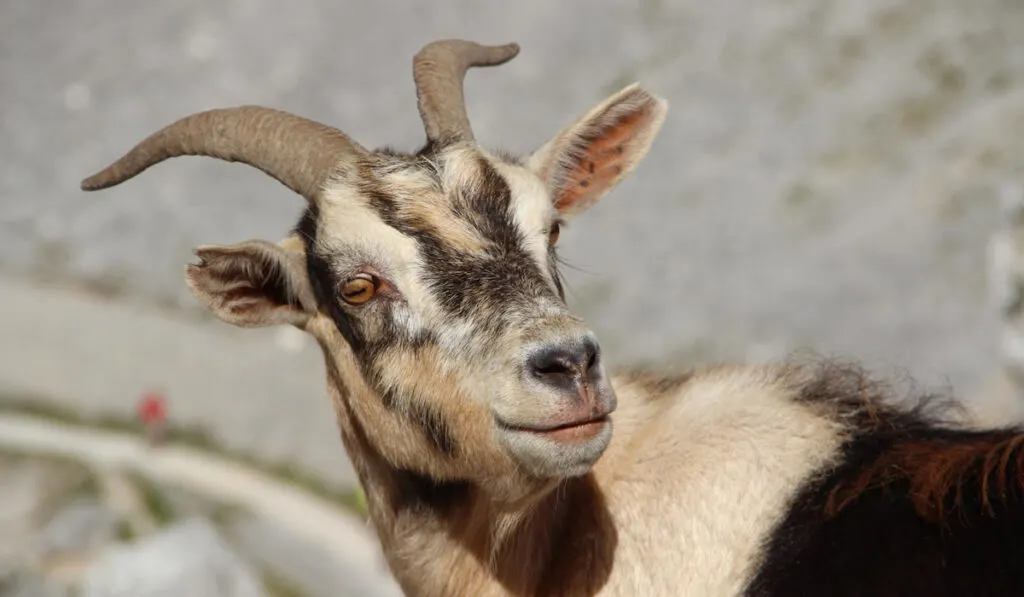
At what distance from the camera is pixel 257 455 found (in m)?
27.6

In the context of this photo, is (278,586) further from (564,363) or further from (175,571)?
(564,363)

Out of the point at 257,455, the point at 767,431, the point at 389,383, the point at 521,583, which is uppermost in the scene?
the point at 389,383

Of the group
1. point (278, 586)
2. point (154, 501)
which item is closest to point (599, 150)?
point (278, 586)

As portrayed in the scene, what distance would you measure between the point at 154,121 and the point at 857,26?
900 inches

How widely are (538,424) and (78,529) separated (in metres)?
18.3

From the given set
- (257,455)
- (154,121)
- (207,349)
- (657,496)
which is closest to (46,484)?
(257,455)

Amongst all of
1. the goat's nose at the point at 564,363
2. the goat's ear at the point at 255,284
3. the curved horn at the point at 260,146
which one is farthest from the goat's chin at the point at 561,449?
the curved horn at the point at 260,146

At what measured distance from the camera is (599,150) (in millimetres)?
9398

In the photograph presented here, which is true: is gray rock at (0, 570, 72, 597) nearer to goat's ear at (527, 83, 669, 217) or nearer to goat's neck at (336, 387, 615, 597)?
goat's neck at (336, 387, 615, 597)

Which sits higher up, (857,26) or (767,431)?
(857,26)

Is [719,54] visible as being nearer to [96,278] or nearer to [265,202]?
[265,202]

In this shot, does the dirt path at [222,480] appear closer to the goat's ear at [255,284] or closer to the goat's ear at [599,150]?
the goat's ear at [599,150]

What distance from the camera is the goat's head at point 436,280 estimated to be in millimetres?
7215

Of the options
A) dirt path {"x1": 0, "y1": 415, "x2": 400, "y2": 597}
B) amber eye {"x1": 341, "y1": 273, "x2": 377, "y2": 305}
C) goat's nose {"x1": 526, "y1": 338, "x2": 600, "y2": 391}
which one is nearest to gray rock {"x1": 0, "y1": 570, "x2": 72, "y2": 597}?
dirt path {"x1": 0, "y1": 415, "x2": 400, "y2": 597}
